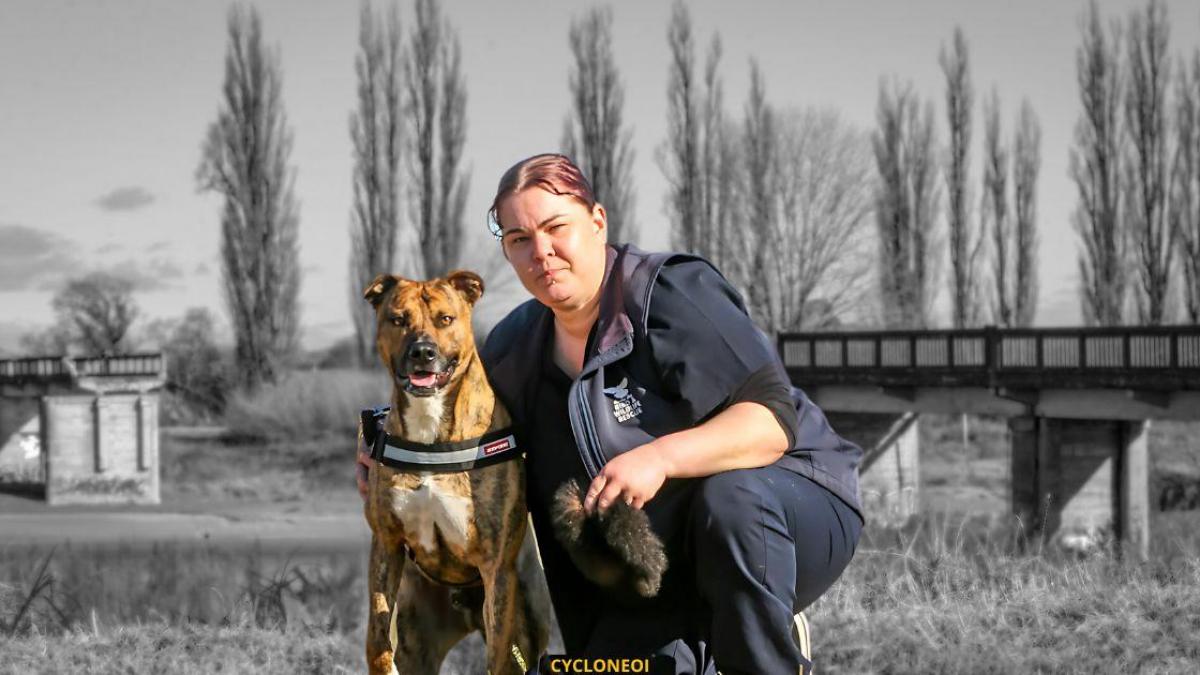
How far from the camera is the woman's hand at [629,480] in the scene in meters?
2.26

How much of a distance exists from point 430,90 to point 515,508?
1320 inches

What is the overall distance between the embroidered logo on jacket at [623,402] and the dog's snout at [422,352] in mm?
373

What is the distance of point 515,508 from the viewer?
7.93 ft

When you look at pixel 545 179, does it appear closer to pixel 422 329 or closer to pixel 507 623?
pixel 422 329

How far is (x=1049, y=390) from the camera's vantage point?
26.2 meters

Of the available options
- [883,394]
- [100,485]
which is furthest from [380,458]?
[100,485]

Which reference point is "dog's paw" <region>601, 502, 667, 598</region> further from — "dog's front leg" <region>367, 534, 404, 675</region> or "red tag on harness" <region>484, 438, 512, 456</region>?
"dog's front leg" <region>367, 534, 404, 675</region>

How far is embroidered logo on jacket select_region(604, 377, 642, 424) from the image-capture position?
2465mm

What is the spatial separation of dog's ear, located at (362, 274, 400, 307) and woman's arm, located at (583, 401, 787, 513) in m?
0.50

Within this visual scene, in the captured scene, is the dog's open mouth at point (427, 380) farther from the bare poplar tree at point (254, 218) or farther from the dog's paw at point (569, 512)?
the bare poplar tree at point (254, 218)

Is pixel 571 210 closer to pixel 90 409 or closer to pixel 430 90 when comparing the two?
pixel 430 90

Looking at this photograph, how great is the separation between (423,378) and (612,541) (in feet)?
1.55

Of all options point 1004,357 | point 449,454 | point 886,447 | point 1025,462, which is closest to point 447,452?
point 449,454

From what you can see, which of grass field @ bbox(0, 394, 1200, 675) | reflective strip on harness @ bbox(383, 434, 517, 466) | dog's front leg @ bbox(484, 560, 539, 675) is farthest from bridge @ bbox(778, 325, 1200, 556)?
reflective strip on harness @ bbox(383, 434, 517, 466)
